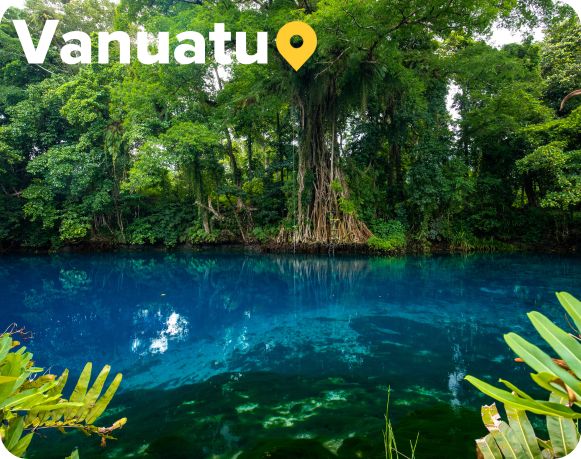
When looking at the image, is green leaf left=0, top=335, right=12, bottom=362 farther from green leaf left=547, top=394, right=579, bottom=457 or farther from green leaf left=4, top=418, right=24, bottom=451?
green leaf left=547, top=394, right=579, bottom=457

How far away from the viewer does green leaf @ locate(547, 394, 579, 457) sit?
2.27 ft

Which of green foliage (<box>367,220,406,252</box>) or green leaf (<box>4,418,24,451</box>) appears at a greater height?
green foliage (<box>367,220,406,252</box>)

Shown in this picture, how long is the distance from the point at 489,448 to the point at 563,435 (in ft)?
0.48

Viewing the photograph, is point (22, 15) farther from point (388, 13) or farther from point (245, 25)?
point (388, 13)

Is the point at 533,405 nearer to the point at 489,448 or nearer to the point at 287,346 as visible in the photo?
the point at 489,448

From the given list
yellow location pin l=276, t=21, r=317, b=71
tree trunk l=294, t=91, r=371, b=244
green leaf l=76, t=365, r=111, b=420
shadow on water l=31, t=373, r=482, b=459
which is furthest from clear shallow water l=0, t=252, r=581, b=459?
yellow location pin l=276, t=21, r=317, b=71

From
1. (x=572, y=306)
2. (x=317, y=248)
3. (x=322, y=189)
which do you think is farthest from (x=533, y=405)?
(x=322, y=189)

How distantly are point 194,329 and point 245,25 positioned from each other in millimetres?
7068

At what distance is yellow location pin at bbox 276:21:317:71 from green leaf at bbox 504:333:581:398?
18.6ft

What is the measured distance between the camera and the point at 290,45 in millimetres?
5926

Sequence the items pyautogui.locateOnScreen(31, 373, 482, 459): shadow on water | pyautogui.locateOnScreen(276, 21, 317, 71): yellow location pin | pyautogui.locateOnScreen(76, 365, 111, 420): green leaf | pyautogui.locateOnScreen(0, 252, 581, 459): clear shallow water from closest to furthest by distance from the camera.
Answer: pyautogui.locateOnScreen(76, 365, 111, 420): green leaf
pyautogui.locateOnScreen(31, 373, 482, 459): shadow on water
pyautogui.locateOnScreen(0, 252, 581, 459): clear shallow water
pyautogui.locateOnScreen(276, 21, 317, 71): yellow location pin

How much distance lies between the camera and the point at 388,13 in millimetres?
6617

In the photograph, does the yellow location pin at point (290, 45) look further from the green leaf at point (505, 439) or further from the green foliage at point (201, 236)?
the green foliage at point (201, 236)

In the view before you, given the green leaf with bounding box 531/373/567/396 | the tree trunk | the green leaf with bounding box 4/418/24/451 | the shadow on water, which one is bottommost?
the shadow on water
